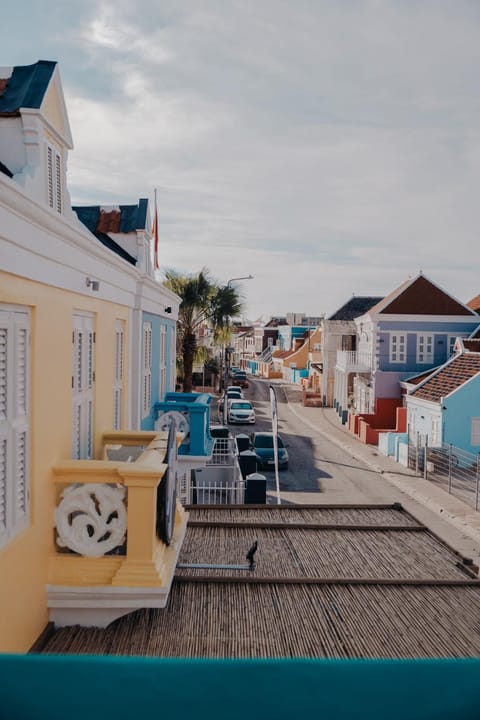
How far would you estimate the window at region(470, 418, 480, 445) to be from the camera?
968 inches

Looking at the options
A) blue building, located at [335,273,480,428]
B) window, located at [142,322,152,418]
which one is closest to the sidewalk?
blue building, located at [335,273,480,428]

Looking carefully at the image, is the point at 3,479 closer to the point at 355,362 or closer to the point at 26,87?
the point at 26,87

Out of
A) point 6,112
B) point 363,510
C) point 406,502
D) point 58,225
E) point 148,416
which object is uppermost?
point 6,112

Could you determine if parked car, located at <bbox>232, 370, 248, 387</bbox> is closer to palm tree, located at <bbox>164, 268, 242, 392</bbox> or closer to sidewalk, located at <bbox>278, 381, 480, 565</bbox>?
sidewalk, located at <bbox>278, 381, 480, 565</bbox>

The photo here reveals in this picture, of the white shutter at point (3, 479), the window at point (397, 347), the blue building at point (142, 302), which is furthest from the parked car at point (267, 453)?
the white shutter at point (3, 479)

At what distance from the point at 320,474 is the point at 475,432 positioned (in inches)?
261

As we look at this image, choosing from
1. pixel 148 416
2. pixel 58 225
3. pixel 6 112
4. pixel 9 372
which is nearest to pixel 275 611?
pixel 9 372

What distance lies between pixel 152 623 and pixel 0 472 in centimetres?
194

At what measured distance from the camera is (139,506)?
4.76 m

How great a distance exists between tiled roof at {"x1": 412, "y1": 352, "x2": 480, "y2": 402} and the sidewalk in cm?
325

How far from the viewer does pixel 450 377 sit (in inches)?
1051

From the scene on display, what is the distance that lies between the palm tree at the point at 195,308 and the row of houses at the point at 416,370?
358 inches

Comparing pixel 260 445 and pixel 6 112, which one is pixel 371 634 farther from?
pixel 260 445

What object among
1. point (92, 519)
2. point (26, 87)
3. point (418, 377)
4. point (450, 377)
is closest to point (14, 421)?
point (92, 519)
